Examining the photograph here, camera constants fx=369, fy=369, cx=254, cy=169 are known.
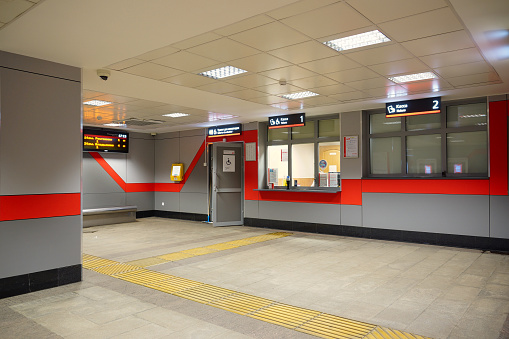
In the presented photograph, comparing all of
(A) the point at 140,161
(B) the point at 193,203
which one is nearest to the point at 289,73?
(B) the point at 193,203

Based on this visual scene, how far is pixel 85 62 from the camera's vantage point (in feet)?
15.9

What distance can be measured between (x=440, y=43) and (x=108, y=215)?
32.2ft

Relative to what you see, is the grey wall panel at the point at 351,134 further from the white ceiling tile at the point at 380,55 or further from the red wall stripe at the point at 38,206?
the red wall stripe at the point at 38,206

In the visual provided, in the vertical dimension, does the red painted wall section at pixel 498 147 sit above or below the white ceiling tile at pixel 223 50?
below

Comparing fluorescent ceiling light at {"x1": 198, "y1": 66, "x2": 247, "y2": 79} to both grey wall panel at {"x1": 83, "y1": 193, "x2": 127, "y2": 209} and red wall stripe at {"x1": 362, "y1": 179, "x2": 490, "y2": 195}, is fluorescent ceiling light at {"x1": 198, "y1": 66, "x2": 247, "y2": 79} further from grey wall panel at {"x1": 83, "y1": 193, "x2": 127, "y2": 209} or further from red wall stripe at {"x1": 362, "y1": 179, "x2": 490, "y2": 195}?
grey wall panel at {"x1": 83, "y1": 193, "x2": 127, "y2": 209}

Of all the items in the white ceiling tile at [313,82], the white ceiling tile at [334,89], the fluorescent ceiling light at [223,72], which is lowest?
the white ceiling tile at [334,89]

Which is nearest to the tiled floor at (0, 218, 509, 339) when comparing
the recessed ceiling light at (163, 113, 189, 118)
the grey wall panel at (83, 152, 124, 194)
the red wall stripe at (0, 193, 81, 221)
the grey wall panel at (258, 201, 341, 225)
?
the red wall stripe at (0, 193, 81, 221)

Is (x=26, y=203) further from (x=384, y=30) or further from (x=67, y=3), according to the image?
(x=384, y=30)

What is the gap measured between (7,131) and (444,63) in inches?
220

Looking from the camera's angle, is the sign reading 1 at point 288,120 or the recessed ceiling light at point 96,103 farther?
the sign reading 1 at point 288,120

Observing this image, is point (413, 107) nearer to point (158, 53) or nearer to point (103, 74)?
point (158, 53)

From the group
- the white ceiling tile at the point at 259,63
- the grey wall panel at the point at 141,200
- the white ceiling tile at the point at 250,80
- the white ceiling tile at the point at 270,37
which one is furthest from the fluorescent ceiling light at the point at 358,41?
the grey wall panel at the point at 141,200

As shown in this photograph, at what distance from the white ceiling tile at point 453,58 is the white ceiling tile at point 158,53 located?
126 inches

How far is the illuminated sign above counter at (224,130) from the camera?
10555 mm
